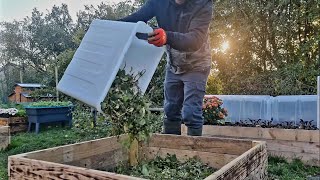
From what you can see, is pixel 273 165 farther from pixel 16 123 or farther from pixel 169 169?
pixel 16 123

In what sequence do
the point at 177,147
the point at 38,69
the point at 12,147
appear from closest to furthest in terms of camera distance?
the point at 177,147 < the point at 12,147 < the point at 38,69

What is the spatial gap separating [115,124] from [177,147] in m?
0.25

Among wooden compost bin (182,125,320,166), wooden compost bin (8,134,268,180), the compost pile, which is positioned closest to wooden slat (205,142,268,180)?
wooden compost bin (8,134,268,180)

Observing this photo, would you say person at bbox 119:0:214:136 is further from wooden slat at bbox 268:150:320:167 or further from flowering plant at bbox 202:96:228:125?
flowering plant at bbox 202:96:228:125

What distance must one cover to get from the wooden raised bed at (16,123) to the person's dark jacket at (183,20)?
2.52 meters

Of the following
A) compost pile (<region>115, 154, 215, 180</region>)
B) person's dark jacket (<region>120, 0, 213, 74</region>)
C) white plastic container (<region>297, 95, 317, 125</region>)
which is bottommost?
compost pile (<region>115, 154, 215, 180</region>)

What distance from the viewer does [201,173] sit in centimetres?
94

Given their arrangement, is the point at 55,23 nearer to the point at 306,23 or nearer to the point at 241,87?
the point at 241,87

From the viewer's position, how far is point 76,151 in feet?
2.99

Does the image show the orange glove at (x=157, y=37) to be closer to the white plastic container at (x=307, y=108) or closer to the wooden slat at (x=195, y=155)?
the wooden slat at (x=195, y=155)

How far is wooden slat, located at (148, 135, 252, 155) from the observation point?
3.23 ft

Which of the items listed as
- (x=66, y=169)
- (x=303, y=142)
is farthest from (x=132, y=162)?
(x=303, y=142)

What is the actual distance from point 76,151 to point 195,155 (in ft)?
1.26

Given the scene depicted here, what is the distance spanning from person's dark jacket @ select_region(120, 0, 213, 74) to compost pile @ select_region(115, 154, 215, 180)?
14.9 inches
